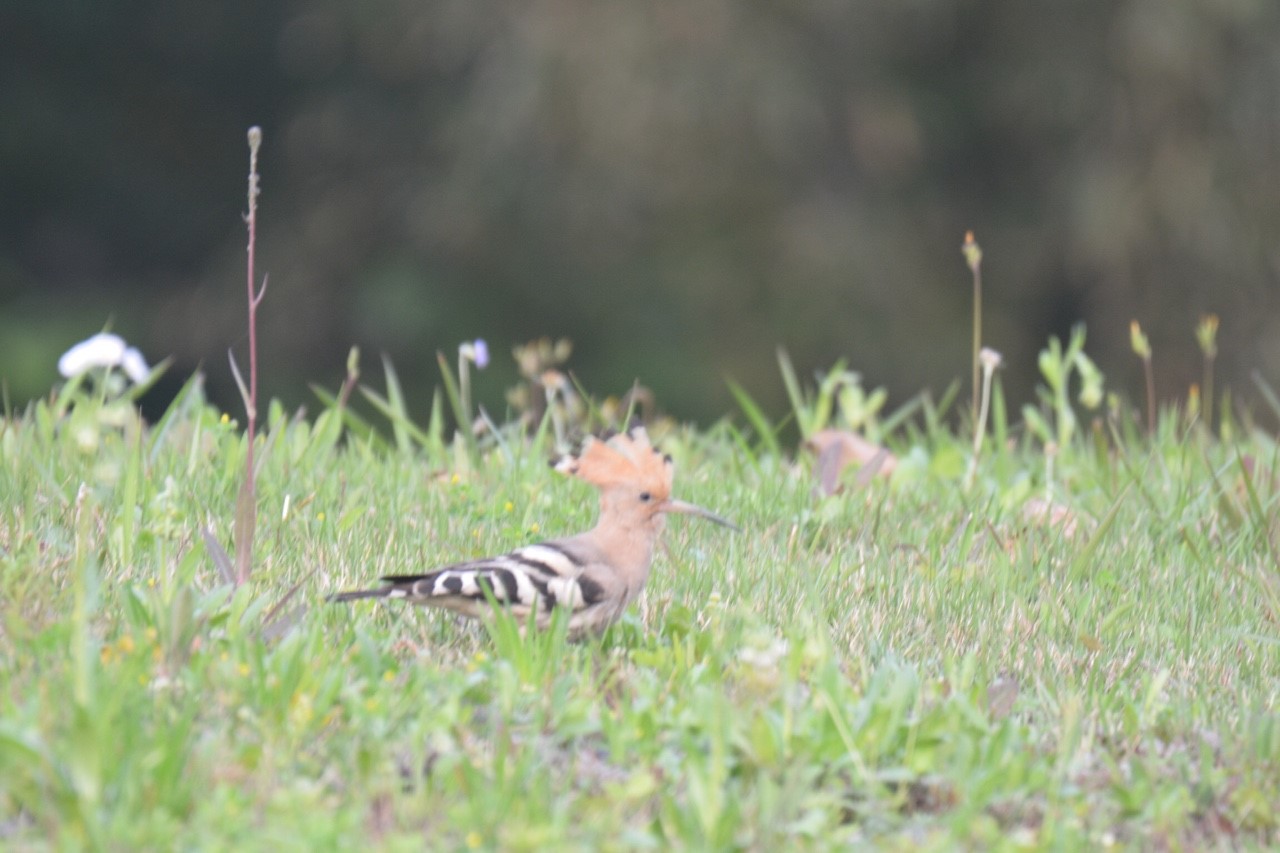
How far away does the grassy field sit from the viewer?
8.14 feet

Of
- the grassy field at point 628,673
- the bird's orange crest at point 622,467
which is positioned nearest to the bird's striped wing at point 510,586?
the grassy field at point 628,673

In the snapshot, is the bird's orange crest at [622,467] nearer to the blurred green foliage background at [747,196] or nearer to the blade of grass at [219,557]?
the blade of grass at [219,557]

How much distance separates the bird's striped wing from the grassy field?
104 mm

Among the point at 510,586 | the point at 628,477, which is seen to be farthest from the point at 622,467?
the point at 510,586

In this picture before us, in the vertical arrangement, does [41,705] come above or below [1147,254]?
above

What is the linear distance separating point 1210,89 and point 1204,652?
26.3 feet

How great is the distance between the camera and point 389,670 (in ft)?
9.68

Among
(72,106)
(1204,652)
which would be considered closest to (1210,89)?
(1204,652)

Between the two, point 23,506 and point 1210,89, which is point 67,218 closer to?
point 1210,89

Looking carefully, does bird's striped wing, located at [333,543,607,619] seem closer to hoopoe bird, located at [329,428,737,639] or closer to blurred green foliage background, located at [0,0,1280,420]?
hoopoe bird, located at [329,428,737,639]

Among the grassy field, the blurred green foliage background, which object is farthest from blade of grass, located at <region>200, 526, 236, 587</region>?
the blurred green foliage background

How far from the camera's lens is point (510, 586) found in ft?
10.3

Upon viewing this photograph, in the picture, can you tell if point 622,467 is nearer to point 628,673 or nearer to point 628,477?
point 628,477

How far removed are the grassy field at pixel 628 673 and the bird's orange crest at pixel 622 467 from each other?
0.97ft
